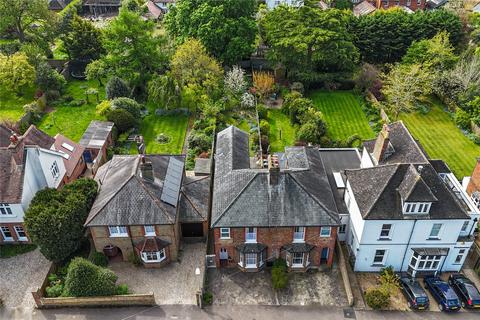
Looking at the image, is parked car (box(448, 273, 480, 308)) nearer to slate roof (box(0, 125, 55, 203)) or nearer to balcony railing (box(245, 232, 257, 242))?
balcony railing (box(245, 232, 257, 242))

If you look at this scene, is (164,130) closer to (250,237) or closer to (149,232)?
(149,232)

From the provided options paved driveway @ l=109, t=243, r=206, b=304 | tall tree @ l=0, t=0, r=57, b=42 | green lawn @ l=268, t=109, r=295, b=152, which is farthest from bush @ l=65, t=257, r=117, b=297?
tall tree @ l=0, t=0, r=57, b=42

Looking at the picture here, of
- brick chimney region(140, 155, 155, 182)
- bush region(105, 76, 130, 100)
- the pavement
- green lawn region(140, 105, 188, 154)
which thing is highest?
brick chimney region(140, 155, 155, 182)

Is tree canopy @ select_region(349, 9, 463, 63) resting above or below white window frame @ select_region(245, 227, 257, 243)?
above

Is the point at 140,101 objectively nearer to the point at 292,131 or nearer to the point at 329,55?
the point at 292,131

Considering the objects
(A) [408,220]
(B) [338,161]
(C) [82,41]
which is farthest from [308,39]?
(C) [82,41]

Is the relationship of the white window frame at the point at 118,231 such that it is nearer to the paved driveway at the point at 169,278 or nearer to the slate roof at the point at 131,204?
the slate roof at the point at 131,204

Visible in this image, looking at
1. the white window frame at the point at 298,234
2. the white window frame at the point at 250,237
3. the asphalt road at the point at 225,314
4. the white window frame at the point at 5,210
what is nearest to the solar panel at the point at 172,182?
the white window frame at the point at 250,237

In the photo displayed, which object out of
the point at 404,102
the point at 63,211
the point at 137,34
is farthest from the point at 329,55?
the point at 63,211
